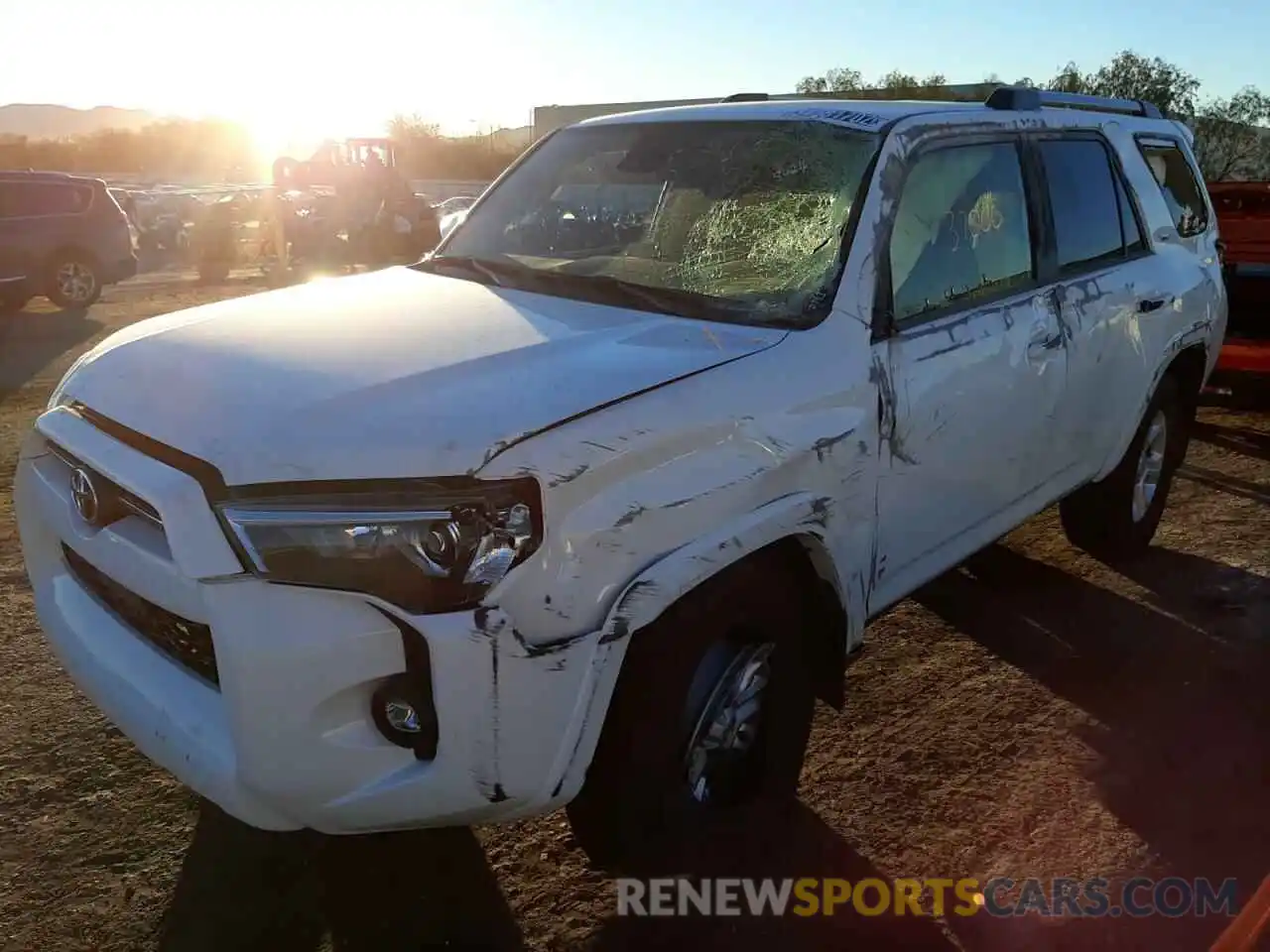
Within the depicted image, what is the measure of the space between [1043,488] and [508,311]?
2.08 metres

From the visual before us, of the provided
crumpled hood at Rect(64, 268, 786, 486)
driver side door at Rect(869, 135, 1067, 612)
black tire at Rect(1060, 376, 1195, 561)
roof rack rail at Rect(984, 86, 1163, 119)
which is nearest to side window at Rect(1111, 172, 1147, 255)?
roof rack rail at Rect(984, 86, 1163, 119)

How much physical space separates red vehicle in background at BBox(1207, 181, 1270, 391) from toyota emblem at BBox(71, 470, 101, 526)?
262 inches

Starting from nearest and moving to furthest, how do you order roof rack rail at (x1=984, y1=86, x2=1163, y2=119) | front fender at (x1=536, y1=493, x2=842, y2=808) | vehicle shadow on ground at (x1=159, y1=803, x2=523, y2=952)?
front fender at (x1=536, y1=493, x2=842, y2=808) → vehicle shadow on ground at (x1=159, y1=803, x2=523, y2=952) → roof rack rail at (x1=984, y1=86, x2=1163, y2=119)

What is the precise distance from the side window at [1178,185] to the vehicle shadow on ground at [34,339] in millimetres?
7734

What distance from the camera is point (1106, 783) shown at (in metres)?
3.15

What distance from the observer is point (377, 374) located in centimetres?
230

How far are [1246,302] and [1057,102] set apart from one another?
13.3 feet

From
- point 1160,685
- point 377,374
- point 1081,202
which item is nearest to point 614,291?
point 377,374

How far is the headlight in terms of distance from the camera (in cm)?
196

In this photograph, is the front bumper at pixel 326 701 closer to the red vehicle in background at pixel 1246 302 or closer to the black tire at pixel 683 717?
the black tire at pixel 683 717

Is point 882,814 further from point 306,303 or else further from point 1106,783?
point 306,303

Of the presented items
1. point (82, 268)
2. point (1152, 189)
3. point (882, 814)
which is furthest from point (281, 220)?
point (882, 814)

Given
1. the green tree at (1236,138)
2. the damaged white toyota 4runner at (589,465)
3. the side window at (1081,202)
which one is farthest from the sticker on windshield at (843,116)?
the green tree at (1236,138)

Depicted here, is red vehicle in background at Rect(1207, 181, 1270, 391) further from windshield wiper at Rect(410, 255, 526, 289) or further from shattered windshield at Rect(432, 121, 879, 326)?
windshield wiper at Rect(410, 255, 526, 289)
